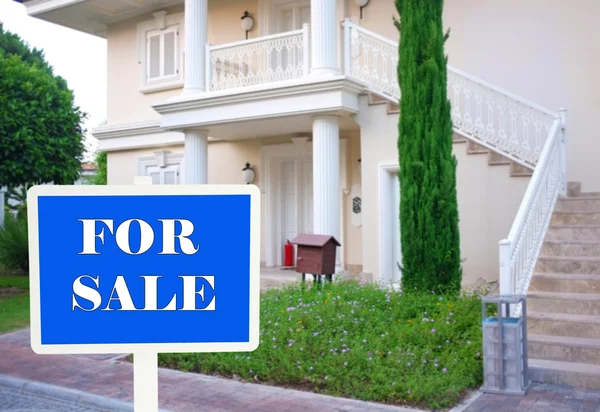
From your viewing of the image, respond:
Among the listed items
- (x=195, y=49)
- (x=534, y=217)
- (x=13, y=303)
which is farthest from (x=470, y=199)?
(x=13, y=303)

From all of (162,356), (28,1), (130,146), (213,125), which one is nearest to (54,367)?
(162,356)

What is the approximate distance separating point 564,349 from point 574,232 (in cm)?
235

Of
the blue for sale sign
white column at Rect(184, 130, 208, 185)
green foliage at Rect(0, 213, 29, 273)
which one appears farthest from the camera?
green foliage at Rect(0, 213, 29, 273)

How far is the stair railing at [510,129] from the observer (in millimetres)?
7805

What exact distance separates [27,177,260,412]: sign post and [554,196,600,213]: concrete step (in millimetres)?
8276

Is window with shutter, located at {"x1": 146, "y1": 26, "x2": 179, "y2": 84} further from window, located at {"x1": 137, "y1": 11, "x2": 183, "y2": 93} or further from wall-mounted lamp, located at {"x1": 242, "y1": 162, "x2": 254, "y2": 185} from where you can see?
wall-mounted lamp, located at {"x1": 242, "y1": 162, "x2": 254, "y2": 185}

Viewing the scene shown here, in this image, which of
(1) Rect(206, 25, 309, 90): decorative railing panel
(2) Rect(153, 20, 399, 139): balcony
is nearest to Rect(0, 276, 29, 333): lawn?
(2) Rect(153, 20, 399, 139): balcony

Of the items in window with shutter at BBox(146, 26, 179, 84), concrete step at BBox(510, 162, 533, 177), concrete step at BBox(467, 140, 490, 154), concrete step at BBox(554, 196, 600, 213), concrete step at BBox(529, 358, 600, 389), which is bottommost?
concrete step at BBox(529, 358, 600, 389)

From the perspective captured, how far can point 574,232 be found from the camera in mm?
8695

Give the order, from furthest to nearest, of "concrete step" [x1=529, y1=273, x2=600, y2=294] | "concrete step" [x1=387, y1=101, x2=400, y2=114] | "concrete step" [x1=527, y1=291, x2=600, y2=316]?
"concrete step" [x1=387, y1=101, x2=400, y2=114], "concrete step" [x1=529, y1=273, x2=600, y2=294], "concrete step" [x1=527, y1=291, x2=600, y2=316]

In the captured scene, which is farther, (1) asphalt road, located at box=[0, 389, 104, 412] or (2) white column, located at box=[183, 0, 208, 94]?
(2) white column, located at box=[183, 0, 208, 94]

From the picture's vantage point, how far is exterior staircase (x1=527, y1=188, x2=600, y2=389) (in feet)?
21.9

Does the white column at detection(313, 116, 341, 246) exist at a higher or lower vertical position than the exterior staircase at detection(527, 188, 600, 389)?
higher

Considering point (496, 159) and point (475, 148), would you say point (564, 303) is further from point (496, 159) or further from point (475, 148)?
point (475, 148)
